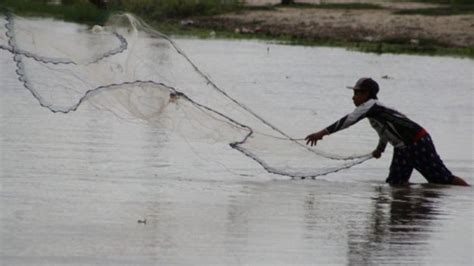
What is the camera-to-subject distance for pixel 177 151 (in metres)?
14.2

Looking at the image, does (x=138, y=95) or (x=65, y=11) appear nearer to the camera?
(x=138, y=95)

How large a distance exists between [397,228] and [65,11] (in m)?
33.6

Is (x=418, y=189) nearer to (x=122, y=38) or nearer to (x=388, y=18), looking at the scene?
(x=122, y=38)

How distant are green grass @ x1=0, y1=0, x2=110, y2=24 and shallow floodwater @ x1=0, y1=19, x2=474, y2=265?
861 inches

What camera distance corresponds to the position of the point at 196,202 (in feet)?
36.5

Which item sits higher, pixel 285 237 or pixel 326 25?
pixel 285 237

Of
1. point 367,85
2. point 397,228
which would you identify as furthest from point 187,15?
point 397,228

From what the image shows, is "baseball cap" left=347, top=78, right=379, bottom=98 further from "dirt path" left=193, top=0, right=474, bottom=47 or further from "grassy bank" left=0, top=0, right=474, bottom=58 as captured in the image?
"dirt path" left=193, top=0, right=474, bottom=47

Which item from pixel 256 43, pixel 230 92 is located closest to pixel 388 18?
pixel 256 43

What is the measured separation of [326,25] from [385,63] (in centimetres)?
832

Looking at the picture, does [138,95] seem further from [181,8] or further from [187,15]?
[181,8]

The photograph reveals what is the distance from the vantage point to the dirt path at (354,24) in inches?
1411

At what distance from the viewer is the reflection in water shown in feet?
30.5

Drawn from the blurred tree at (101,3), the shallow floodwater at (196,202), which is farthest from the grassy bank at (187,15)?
the shallow floodwater at (196,202)
